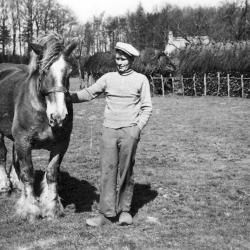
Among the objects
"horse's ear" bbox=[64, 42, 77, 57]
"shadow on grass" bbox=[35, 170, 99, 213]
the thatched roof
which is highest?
the thatched roof

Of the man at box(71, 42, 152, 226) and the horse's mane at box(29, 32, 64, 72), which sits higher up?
the horse's mane at box(29, 32, 64, 72)

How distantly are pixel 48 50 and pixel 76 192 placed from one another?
280cm

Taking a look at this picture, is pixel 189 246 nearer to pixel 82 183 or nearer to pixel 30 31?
pixel 82 183

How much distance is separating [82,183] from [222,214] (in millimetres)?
2648

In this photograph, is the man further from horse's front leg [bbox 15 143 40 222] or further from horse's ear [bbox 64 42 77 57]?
horse's front leg [bbox 15 143 40 222]

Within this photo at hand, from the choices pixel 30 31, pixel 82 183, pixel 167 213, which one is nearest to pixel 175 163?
pixel 82 183

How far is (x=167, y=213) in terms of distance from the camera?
225 inches

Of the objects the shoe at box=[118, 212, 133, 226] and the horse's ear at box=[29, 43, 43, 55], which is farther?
the shoe at box=[118, 212, 133, 226]

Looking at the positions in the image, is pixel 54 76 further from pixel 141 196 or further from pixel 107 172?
pixel 141 196

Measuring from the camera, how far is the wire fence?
31703mm

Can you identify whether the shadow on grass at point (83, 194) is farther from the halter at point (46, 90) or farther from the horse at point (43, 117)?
the halter at point (46, 90)

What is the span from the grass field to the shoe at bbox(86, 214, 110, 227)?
9 cm

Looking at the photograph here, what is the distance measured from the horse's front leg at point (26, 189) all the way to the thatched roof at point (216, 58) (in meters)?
29.3

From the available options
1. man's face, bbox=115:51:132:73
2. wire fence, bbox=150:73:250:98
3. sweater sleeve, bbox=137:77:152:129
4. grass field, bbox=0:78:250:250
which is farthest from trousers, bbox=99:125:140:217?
wire fence, bbox=150:73:250:98
